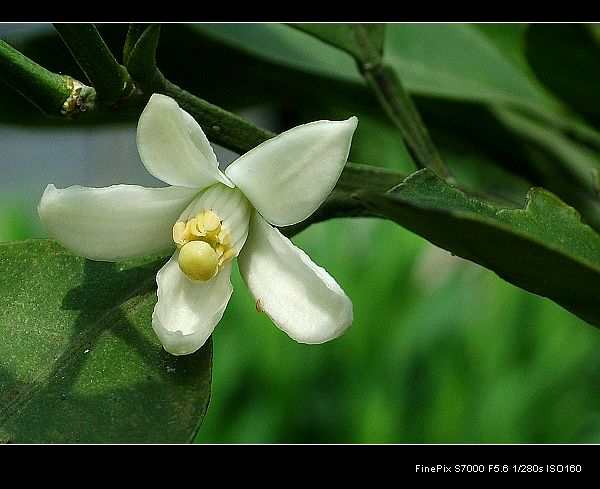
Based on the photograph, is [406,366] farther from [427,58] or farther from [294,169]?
[294,169]

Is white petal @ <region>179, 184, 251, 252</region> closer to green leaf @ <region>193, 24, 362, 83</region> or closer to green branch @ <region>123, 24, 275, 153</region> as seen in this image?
green branch @ <region>123, 24, 275, 153</region>

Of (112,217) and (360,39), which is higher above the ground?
(112,217)

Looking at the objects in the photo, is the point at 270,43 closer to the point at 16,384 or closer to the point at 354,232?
the point at 16,384

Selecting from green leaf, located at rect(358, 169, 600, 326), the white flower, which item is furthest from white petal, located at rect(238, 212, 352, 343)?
green leaf, located at rect(358, 169, 600, 326)

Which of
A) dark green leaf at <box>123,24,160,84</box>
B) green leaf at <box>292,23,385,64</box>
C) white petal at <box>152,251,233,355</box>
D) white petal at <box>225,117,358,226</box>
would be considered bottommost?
green leaf at <box>292,23,385,64</box>

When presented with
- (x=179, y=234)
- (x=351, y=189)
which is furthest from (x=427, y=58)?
(x=179, y=234)
